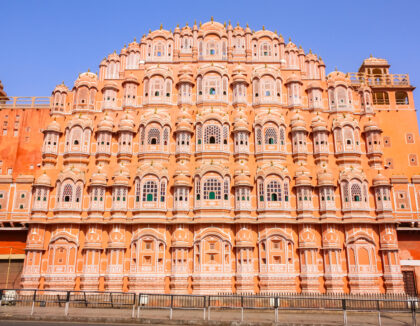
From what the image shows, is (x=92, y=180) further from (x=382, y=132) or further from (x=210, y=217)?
(x=382, y=132)

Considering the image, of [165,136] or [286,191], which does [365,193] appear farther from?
[165,136]

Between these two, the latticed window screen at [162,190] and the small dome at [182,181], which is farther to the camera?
the latticed window screen at [162,190]

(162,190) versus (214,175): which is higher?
(214,175)

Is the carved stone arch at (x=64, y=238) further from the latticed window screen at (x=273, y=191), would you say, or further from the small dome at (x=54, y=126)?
the latticed window screen at (x=273, y=191)

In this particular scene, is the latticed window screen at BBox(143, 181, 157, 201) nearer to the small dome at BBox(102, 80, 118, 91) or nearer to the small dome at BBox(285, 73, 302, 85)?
the small dome at BBox(102, 80, 118, 91)

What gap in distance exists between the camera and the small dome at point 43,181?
32219 millimetres

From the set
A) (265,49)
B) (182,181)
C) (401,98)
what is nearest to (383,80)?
(401,98)

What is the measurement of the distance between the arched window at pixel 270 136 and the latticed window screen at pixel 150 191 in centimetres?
1056

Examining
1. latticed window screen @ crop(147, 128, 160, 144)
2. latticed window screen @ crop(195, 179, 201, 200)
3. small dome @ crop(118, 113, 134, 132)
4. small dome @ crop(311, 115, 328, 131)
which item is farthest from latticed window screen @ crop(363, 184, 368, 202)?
small dome @ crop(118, 113, 134, 132)

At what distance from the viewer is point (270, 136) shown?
34125 mm

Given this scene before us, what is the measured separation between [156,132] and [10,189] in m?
14.3

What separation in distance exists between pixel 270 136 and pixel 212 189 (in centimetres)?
718

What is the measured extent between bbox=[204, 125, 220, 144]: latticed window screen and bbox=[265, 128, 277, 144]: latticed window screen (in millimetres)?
4350

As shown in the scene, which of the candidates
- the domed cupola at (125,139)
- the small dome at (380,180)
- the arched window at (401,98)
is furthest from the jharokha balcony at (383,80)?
the domed cupola at (125,139)
